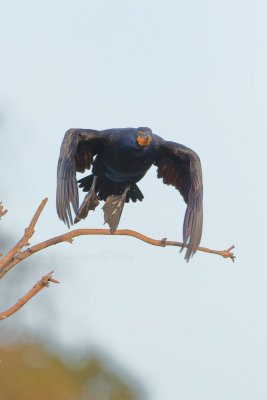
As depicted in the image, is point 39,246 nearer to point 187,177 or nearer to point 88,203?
point 88,203

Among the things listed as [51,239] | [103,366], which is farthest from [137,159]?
[103,366]

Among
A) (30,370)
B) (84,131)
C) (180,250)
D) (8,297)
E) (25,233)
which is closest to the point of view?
(25,233)

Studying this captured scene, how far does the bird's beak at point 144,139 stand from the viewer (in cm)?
1197

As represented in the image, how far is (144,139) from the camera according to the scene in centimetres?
1196

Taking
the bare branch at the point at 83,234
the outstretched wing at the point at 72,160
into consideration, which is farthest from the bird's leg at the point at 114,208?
the bare branch at the point at 83,234

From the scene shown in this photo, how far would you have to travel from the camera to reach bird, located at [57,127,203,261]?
11680 mm

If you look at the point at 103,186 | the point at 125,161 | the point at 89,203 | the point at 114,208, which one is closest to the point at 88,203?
the point at 89,203

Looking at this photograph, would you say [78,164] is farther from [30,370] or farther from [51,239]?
[30,370]

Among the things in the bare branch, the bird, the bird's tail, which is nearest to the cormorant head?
the bird

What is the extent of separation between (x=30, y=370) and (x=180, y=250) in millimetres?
17852

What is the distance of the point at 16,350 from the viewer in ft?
94.2

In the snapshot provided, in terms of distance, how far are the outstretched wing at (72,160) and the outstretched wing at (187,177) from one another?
71 cm

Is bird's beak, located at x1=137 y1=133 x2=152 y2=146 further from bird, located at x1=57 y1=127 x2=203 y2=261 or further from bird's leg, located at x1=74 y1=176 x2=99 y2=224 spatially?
bird's leg, located at x1=74 y1=176 x2=99 y2=224

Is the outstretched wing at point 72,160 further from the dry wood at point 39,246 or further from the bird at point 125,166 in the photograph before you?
the dry wood at point 39,246
